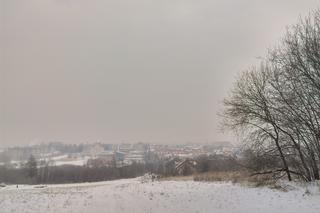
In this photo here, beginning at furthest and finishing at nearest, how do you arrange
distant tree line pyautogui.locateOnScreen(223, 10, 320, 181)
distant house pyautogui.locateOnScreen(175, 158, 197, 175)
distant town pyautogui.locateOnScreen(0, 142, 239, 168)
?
1. distant town pyautogui.locateOnScreen(0, 142, 239, 168)
2. distant house pyautogui.locateOnScreen(175, 158, 197, 175)
3. distant tree line pyautogui.locateOnScreen(223, 10, 320, 181)

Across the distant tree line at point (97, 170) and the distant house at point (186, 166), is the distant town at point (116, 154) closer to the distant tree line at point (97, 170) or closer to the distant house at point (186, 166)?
the distant tree line at point (97, 170)

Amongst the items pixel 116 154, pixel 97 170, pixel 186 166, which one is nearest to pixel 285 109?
pixel 186 166

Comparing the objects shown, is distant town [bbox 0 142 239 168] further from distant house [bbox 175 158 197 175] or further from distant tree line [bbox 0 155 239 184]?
distant house [bbox 175 158 197 175]

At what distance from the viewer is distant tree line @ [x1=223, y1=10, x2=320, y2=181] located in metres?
10.2

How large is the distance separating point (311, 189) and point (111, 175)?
108ft

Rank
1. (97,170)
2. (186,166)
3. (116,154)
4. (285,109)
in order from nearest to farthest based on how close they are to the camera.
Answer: (285,109) < (186,166) < (97,170) < (116,154)

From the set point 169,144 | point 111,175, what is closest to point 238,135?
point 111,175

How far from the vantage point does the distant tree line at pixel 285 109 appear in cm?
1017

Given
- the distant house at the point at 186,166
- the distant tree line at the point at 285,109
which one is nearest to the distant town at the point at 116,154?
the distant house at the point at 186,166

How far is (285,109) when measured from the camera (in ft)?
41.8

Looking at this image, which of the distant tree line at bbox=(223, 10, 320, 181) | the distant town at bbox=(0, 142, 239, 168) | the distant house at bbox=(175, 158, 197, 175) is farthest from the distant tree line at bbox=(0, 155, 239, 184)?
the distant tree line at bbox=(223, 10, 320, 181)

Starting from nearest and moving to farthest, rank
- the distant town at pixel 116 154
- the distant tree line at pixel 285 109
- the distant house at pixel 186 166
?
1. the distant tree line at pixel 285 109
2. the distant house at pixel 186 166
3. the distant town at pixel 116 154

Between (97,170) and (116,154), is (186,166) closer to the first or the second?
(97,170)

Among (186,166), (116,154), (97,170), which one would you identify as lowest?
(97,170)
